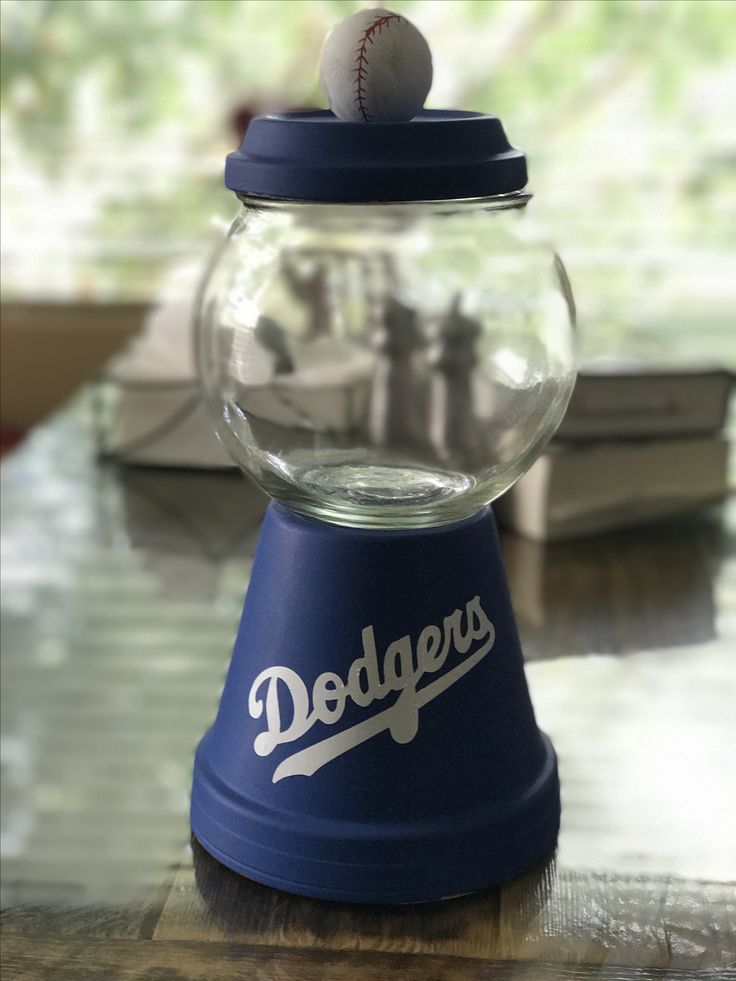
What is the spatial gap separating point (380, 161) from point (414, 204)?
3cm

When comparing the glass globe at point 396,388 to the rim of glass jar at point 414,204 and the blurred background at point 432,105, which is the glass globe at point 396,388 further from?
the blurred background at point 432,105

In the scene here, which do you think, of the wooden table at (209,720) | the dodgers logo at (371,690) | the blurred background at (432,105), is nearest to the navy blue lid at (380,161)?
the dodgers logo at (371,690)

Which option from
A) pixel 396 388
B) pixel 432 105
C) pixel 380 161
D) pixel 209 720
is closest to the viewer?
pixel 380 161

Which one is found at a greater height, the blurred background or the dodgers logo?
the dodgers logo

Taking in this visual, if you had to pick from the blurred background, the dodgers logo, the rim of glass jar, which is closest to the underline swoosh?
the dodgers logo

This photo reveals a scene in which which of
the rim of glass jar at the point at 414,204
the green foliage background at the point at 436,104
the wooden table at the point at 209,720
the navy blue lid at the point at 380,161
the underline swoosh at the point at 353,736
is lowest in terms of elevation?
the green foliage background at the point at 436,104

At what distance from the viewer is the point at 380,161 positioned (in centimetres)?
58

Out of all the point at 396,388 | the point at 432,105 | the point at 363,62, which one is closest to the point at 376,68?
the point at 363,62

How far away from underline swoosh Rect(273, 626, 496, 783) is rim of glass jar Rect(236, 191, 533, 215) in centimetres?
23

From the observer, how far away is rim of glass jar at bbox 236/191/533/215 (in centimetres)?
59

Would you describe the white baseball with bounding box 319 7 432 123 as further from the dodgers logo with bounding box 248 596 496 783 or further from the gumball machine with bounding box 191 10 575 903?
the dodgers logo with bounding box 248 596 496 783

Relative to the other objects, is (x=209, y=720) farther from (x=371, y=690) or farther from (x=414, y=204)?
(x=414, y=204)

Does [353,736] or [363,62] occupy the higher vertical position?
[363,62]

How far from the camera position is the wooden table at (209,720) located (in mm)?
626
